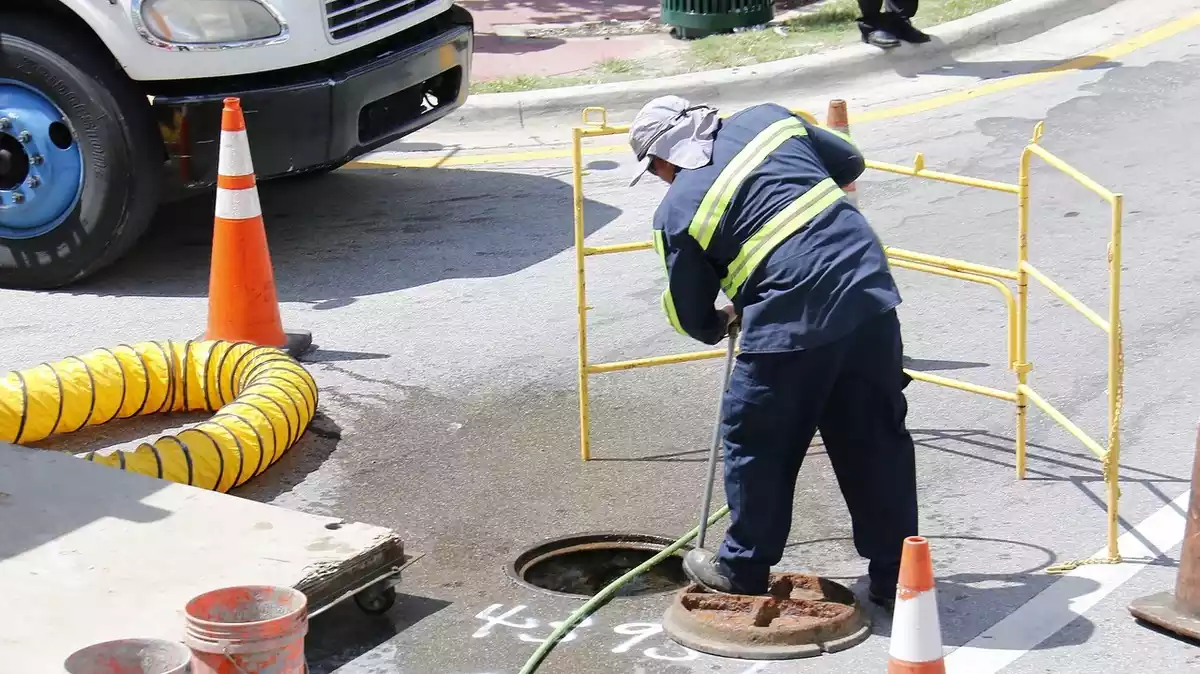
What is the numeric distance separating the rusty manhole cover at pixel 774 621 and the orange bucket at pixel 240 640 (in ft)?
3.77

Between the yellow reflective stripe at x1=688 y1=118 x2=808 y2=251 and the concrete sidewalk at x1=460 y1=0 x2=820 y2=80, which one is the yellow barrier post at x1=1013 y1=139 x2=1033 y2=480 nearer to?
the yellow reflective stripe at x1=688 y1=118 x2=808 y2=251

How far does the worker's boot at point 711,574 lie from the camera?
4.66 meters

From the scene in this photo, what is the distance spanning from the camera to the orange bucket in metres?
3.79

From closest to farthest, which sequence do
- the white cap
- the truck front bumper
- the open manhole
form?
the white cap
the open manhole
the truck front bumper

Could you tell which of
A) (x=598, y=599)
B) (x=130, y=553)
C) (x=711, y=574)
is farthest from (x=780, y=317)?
(x=130, y=553)

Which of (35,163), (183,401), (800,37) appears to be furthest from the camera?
(800,37)

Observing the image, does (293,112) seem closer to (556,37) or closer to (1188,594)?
(1188,594)

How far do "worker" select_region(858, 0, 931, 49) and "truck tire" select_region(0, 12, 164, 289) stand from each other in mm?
5453

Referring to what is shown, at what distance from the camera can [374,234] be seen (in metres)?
8.61

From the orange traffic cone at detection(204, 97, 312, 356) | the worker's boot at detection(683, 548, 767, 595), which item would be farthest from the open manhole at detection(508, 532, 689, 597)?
the orange traffic cone at detection(204, 97, 312, 356)

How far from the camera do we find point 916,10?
11.5 meters

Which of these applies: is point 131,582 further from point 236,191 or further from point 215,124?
point 215,124

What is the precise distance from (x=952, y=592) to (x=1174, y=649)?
0.67m

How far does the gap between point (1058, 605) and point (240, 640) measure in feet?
7.41
